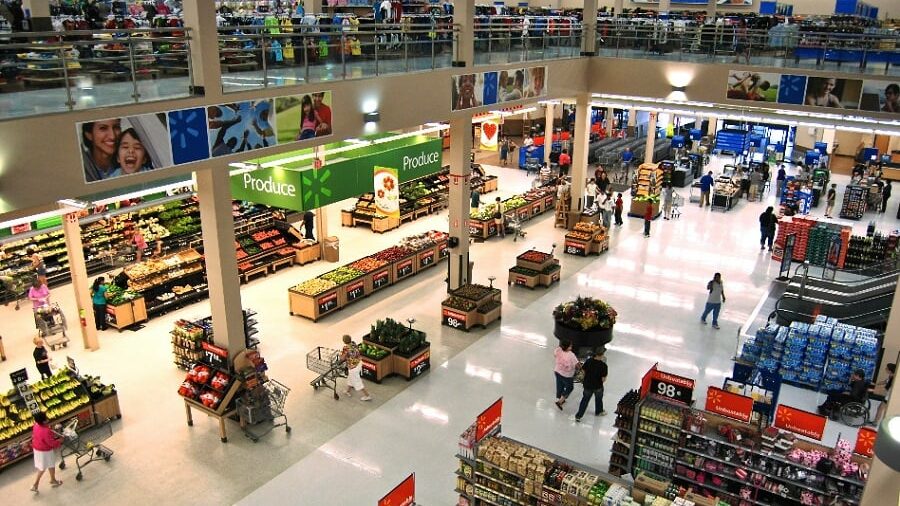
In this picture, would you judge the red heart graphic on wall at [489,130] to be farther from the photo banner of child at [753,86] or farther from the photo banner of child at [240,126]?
the photo banner of child at [240,126]

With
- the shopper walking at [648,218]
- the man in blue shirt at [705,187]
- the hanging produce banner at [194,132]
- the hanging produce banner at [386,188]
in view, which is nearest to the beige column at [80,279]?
the hanging produce banner at [194,132]

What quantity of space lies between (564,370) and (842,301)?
768 centimetres

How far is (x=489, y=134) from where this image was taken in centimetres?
2347

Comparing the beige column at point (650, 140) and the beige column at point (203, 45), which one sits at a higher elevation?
the beige column at point (203, 45)

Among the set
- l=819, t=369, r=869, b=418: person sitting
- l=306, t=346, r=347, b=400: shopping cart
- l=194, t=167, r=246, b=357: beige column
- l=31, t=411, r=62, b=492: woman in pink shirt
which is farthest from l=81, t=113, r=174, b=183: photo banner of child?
l=819, t=369, r=869, b=418: person sitting

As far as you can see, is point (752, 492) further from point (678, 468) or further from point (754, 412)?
point (754, 412)

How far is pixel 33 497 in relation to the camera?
994 centimetres

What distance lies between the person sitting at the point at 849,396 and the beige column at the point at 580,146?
10725 mm

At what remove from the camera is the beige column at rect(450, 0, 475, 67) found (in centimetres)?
1468

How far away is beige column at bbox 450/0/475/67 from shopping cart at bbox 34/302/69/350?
9.53 m

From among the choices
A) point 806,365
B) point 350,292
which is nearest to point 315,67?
point 350,292

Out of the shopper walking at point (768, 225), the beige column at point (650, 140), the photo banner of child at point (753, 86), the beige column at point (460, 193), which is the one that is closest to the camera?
the beige column at point (460, 193)

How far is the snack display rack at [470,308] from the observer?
15219 millimetres

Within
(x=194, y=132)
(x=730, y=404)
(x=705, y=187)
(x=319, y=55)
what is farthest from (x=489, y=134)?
(x=730, y=404)
